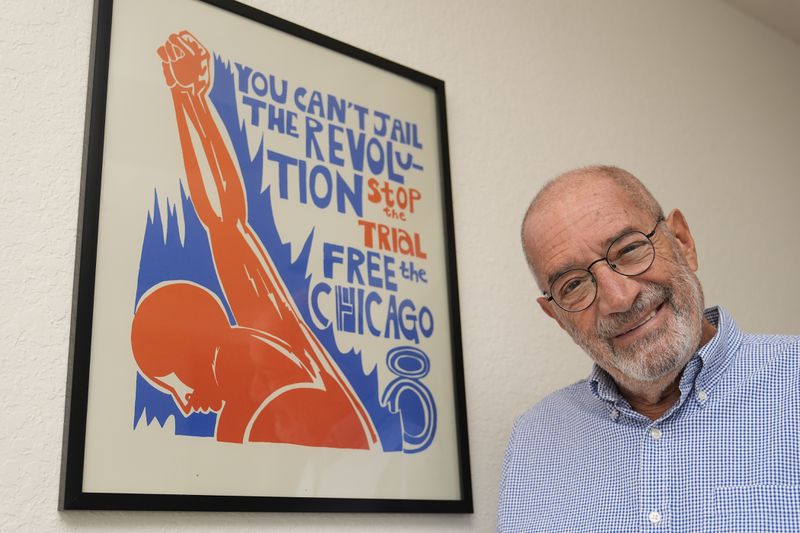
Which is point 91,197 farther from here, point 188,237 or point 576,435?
point 576,435

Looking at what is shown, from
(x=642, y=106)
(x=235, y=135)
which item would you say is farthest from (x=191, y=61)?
(x=642, y=106)

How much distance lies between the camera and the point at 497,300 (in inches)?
62.6

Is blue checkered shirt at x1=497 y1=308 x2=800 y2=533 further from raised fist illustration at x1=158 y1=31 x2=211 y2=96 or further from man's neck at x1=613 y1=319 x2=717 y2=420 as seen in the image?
raised fist illustration at x1=158 y1=31 x2=211 y2=96

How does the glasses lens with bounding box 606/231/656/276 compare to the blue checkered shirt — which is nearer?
the blue checkered shirt

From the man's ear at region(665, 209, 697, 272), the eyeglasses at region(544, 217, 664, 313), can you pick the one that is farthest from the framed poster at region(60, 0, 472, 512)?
the man's ear at region(665, 209, 697, 272)

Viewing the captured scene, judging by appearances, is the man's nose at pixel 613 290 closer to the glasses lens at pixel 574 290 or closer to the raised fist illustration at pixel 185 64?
the glasses lens at pixel 574 290

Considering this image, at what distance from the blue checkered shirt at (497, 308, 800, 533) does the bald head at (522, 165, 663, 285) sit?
0.67 feet

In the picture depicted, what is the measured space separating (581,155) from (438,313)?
608 millimetres

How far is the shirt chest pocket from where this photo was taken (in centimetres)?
105

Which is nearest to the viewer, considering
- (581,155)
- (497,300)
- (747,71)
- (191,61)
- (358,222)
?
(191,61)

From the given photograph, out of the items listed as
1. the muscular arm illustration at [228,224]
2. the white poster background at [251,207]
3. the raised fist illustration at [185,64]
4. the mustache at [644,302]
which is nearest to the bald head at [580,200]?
the mustache at [644,302]

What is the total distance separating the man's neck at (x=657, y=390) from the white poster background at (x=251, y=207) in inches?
12.6

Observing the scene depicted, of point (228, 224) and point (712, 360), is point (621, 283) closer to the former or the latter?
point (712, 360)

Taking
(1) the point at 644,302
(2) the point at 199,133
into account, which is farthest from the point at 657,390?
(2) the point at 199,133
